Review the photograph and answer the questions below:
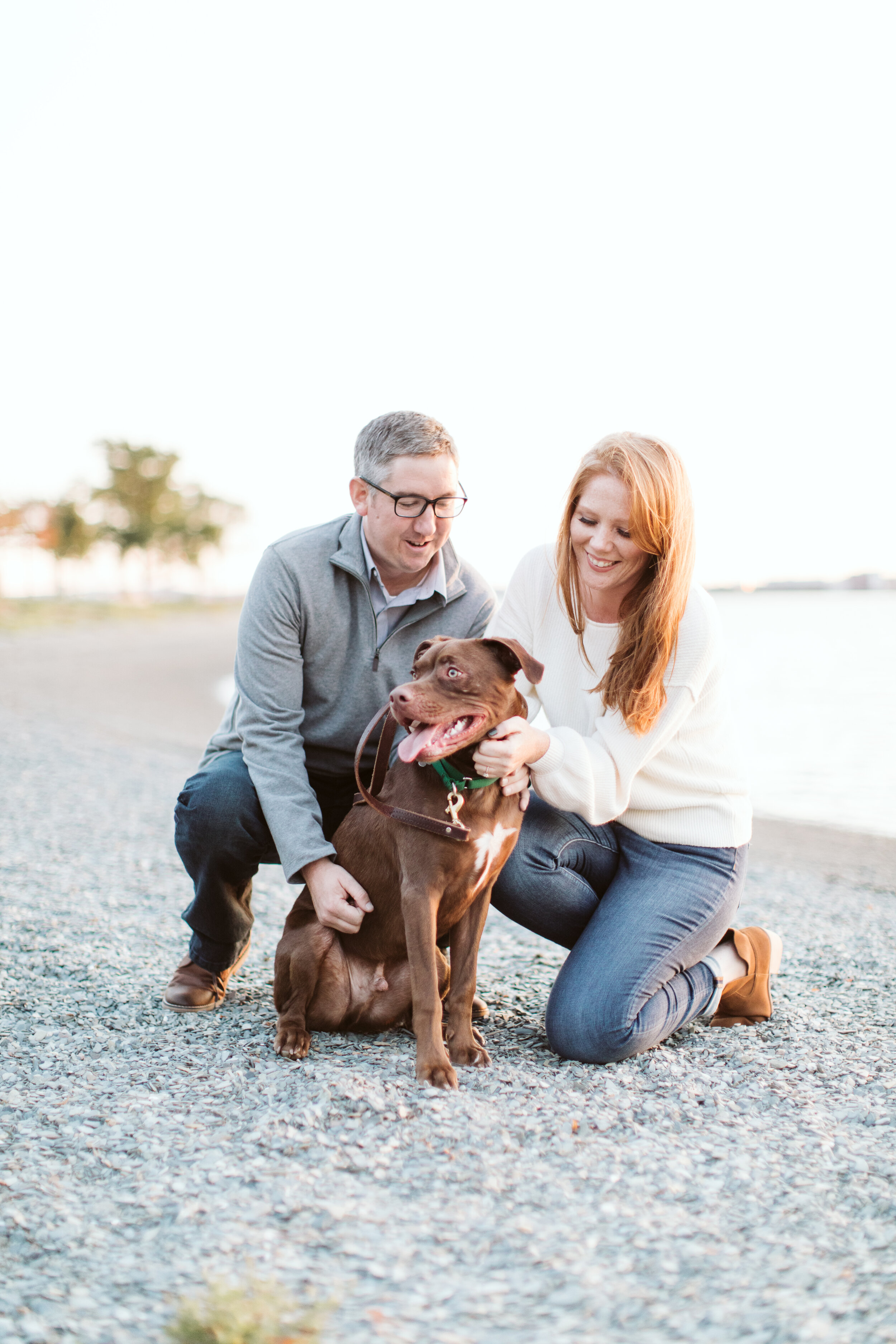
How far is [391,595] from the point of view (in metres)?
4.00

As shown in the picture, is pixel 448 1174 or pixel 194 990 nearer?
pixel 448 1174

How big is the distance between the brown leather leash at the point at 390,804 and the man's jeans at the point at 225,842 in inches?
16.0

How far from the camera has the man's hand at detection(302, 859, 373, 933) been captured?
11.1ft

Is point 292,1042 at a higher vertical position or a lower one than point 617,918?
lower

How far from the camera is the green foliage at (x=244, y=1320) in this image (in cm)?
198

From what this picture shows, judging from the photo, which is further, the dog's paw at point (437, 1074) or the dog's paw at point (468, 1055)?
the dog's paw at point (468, 1055)

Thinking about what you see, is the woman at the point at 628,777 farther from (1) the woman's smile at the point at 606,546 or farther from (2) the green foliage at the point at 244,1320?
(2) the green foliage at the point at 244,1320

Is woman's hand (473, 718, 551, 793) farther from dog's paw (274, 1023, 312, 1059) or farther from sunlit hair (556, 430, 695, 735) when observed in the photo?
dog's paw (274, 1023, 312, 1059)

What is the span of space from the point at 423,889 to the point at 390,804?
0.32 metres

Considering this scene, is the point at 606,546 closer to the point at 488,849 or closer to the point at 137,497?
the point at 488,849

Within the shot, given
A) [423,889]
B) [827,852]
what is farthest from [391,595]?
[827,852]

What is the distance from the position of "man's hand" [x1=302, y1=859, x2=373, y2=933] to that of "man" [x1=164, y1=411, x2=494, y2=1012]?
0.13ft

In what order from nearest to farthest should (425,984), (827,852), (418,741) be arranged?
1. (418,741)
2. (425,984)
3. (827,852)

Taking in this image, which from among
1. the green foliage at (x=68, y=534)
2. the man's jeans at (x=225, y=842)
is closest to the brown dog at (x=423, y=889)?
the man's jeans at (x=225, y=842)
